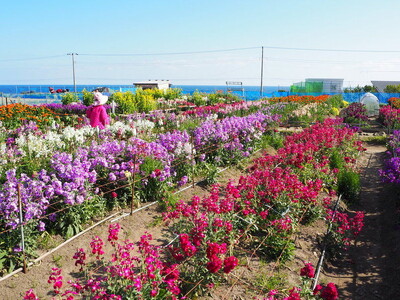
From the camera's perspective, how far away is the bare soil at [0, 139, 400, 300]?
156 inches

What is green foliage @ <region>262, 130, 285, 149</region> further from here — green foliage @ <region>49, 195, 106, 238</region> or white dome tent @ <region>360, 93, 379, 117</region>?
white dome tent @ <region>360, 93, 379, 117</region>

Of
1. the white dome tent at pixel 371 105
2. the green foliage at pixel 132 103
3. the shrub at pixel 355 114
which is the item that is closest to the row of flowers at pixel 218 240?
the shrub at pixel 355 114

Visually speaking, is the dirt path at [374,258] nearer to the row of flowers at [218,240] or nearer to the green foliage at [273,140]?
the row of flowers at [218,240]

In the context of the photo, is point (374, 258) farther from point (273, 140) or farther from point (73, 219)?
point (273, 140)

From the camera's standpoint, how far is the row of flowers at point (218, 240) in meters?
3.14

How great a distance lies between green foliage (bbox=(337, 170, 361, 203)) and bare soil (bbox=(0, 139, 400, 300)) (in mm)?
438

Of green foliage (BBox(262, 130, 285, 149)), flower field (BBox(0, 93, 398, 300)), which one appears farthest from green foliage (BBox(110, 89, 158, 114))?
flower field (BBox(0, 93, 398, 300))

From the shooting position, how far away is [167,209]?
5555 millimetres

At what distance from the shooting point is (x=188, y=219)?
4.88 meters

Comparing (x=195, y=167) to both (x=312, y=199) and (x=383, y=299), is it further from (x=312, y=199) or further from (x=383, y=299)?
(x=383, y=299)

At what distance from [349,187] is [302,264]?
10.6 ft

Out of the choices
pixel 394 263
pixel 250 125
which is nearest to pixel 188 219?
pixel 394 263

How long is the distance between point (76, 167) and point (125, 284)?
2.26m

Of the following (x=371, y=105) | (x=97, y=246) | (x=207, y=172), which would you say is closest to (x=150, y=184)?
(x=207, y=172)
